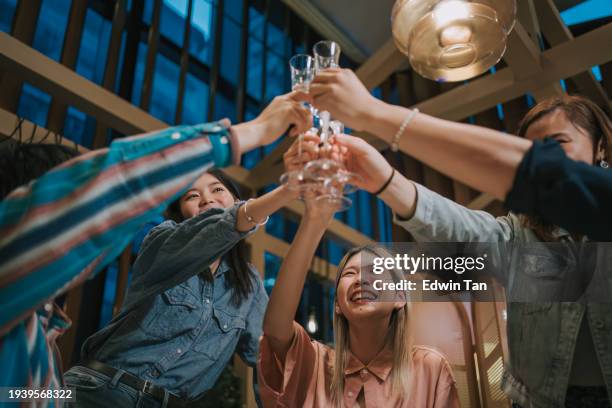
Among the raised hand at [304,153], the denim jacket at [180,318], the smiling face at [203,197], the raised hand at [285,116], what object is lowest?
the denim jacket at [180,318]

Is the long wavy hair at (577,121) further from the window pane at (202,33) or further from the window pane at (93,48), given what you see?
the window pane at (202,33)

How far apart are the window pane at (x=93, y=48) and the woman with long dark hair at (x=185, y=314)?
200 centimetres

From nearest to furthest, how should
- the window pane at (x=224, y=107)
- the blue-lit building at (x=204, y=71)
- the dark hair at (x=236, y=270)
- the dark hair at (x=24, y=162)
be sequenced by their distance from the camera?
the dark hair at (x=24, y=162)
the dark hair at (x=236, y=270)
the blue-lit building at (x=204, y=71)
the window pane at (x=224, y=107)

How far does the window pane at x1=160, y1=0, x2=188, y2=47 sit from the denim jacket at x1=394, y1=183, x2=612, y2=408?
11.1 ft

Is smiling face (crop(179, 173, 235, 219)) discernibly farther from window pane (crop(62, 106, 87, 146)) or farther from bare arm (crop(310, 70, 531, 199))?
window pane (crop(62, 106, 87, 146))

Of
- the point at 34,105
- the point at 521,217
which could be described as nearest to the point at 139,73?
the point at 34,105

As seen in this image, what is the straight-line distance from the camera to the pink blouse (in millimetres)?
1545

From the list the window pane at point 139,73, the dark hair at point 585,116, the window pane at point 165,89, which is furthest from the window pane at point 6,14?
the dark hair at point 585,116

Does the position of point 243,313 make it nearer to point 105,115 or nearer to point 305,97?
point 305,97

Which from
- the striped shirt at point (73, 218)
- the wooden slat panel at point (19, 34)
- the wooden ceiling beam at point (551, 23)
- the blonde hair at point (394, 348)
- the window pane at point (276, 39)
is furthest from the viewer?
the window pane at point (276, 39)

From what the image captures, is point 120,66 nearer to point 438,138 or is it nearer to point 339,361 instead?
point 339,361

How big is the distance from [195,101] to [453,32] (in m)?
2.93

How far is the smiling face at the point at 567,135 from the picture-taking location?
1.32 meters

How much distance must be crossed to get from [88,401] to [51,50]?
262cm
